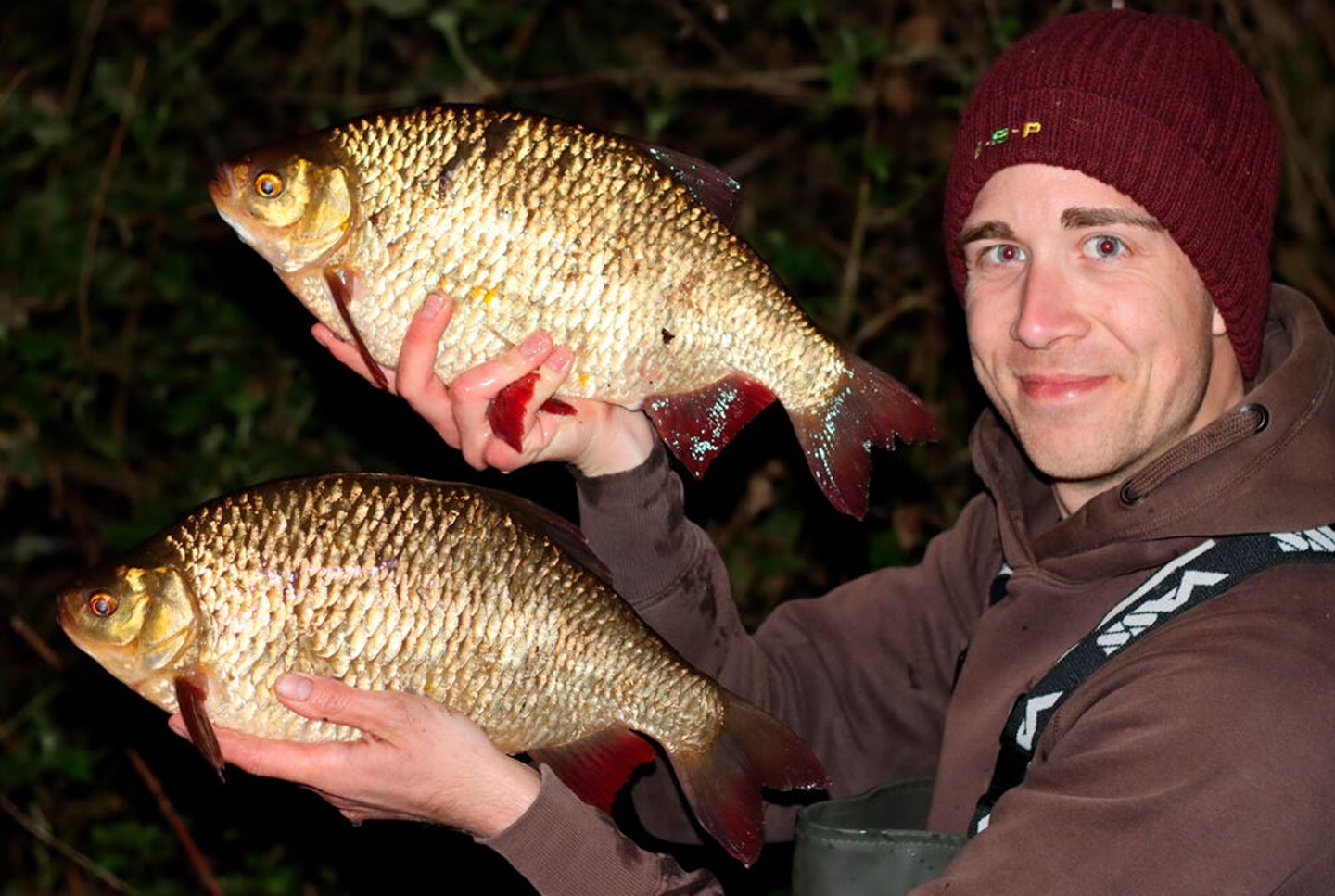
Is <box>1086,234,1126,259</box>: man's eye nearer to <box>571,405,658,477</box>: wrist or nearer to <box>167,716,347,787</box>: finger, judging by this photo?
<box>571,405,658,477</box>: wrist

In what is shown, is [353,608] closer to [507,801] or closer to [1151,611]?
[507,801]

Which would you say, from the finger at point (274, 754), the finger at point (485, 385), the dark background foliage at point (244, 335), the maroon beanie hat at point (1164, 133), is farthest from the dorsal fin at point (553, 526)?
the dark background foliage at point (244, 335)

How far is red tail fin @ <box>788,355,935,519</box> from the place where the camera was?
6.82 ft

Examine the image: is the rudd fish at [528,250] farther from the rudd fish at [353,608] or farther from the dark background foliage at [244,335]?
the dark background foliage at [244,335]

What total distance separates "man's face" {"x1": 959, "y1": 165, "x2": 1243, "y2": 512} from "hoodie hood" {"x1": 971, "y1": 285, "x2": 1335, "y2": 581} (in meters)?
0.12

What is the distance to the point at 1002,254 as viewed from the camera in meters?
2.23

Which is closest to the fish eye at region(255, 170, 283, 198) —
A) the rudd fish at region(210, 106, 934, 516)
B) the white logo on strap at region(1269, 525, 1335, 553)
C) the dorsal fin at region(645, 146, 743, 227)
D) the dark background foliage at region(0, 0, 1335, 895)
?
the rudd fish at region(210, 106, 934, 516)

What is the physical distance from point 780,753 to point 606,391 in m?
0.52

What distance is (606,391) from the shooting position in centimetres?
202

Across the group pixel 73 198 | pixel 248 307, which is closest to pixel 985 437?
pixel 248 307

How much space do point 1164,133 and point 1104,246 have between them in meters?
0.16

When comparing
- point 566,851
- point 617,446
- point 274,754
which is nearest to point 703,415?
point 617,446

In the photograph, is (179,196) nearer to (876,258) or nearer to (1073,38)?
(876,258)

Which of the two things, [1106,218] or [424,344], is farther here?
[1106,218]
